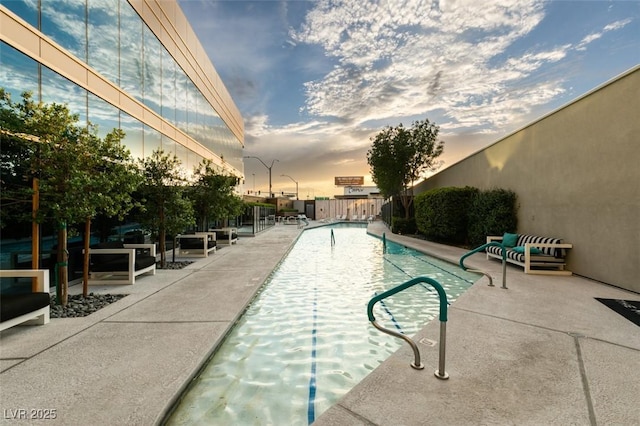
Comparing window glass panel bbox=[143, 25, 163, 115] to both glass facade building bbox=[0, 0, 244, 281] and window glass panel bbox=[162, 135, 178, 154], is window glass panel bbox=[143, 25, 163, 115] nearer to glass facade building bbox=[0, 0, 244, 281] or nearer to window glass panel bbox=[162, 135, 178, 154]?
glass facade building bbox=[0, 0, 244, 281]

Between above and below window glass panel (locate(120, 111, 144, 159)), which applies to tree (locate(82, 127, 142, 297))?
below

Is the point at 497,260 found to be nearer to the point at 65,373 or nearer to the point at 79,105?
the point at 65,373

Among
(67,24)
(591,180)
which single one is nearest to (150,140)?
(67,24)

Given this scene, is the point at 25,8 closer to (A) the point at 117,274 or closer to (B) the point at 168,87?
(A) the point at 117,274

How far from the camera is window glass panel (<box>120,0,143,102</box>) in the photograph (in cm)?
900

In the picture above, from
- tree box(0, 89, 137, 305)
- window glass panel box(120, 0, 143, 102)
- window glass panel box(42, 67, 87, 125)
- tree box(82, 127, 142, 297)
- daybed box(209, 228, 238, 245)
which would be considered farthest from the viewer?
daybed box(209, 228, 238, 245)

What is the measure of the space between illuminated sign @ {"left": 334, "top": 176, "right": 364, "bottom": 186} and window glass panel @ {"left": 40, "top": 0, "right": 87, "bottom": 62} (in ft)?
255

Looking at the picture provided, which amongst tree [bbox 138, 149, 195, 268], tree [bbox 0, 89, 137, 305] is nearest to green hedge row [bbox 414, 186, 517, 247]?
tree [bbox 138, 149, 195, 268]

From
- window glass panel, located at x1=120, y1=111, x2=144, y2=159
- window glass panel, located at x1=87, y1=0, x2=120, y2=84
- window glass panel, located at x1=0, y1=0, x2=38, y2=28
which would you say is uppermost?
window glass panel, located at x1=87, y1=0, x2=120, y2=84

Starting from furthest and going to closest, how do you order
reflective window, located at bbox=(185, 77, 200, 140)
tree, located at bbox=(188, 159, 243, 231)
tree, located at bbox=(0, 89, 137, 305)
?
1. reflective window, located at bbox=(185, 77, 200, 140)
2. tree, located at bbox=(188, 159, 243, 231)
3. tree, located at bbox=(0, 89, 137, 305)

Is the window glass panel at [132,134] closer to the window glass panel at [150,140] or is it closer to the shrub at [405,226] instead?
the window glass panel at [150,140]

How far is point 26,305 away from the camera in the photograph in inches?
144

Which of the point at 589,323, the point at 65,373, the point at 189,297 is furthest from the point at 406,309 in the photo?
the point at 65,373

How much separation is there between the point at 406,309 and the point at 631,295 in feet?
15.2
